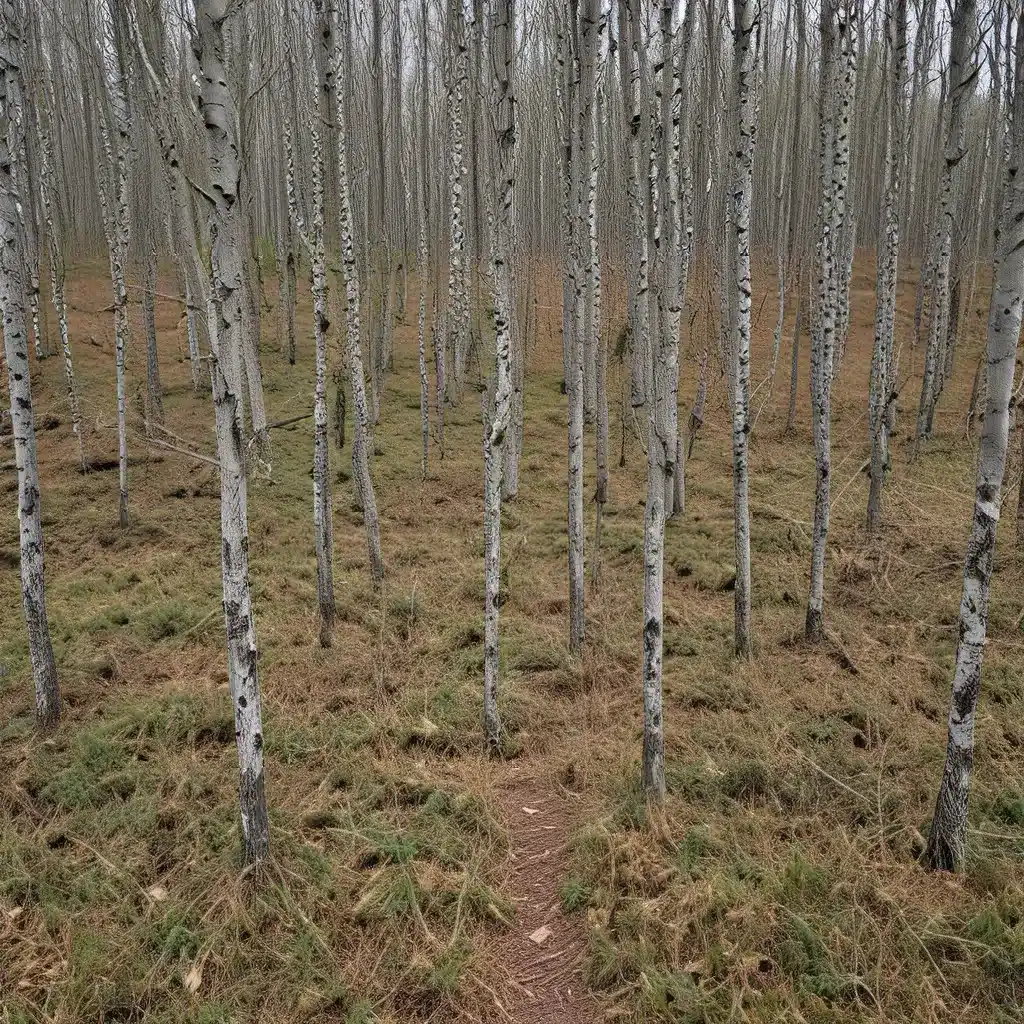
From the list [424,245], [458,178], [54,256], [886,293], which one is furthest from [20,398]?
[54,256]

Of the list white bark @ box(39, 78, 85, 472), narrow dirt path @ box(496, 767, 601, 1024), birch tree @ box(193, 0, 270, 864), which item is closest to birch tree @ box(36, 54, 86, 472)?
white bark @ box(39, 78, 85, 472)

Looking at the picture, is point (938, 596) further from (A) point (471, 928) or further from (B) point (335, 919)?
(B) point (335, 919)

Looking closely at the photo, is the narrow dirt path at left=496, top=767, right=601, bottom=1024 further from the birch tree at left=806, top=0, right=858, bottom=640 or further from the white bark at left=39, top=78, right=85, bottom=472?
the white bark at left=39, top=78, right=85, bottom=472

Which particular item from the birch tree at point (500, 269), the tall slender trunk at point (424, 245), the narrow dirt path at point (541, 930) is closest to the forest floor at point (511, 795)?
the narrow dirt path at point (541, 930)

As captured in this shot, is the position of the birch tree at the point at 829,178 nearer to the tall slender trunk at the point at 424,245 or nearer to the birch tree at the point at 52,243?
the tall slender trunk at the point at 424,245

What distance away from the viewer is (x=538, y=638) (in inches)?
279

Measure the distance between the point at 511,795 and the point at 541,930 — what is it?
1.19 meters

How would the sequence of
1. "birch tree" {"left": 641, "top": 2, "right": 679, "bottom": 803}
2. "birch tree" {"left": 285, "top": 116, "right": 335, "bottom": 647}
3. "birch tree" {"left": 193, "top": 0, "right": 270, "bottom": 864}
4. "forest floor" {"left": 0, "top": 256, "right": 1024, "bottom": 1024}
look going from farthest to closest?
"birch tree" {"left": 285, "top": 116, "right": 335, "bottom": 647} → "birch tree" {"left": 641, "top": 2, "right": 679, "bottom": 803} → "forest floor" {"left": 0, "top": 256, "right": 1024, "bottom": 1024} → "birch tree" {"left": 193, "top": 0, "right": 270, "bottom": 864}

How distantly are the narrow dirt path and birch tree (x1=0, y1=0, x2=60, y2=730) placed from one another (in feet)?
12.1

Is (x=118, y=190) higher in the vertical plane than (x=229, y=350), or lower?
higher

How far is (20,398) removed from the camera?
16.7ft

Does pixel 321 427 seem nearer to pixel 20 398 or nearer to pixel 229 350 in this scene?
pixel 20 398

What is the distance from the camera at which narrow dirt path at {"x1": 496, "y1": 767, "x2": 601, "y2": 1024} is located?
3.33m

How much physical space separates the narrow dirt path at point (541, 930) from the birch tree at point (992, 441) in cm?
211
